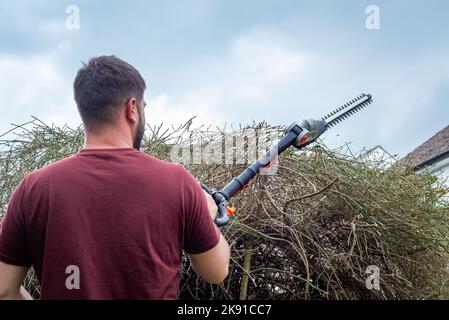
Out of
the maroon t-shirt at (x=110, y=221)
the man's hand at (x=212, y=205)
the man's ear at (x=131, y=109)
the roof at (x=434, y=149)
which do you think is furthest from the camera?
the roof at (x=434, y=149)

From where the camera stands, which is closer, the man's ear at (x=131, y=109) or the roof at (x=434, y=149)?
the man's ear at (x=131, y=109)

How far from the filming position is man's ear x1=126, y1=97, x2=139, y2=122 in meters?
1.56

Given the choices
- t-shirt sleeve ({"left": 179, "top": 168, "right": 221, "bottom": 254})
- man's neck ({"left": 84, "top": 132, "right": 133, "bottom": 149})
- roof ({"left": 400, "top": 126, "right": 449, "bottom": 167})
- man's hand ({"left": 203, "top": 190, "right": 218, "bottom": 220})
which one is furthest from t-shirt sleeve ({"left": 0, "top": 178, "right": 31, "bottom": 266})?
roof ({"left": 400, "top": 126, "right": 449, "bottom": 167})

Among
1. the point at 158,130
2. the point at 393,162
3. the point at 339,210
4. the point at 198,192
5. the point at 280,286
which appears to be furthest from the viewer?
the point at 393,162

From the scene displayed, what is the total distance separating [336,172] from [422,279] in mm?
→ 818

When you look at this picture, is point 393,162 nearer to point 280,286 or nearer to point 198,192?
point 280,286

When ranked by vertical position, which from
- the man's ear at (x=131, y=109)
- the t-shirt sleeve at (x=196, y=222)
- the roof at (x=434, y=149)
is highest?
the roof at (x=434, y=149)

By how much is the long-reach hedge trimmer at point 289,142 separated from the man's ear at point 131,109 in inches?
16.1

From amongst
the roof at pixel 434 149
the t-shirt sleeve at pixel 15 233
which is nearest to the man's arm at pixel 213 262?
the t-shirt sleeve at pixel 15 233

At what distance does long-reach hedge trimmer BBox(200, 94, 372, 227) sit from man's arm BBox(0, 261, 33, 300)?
2.10 feet

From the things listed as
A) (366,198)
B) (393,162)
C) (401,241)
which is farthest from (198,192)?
(393,162)

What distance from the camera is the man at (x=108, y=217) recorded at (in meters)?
1.45

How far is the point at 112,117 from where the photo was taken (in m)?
1.55

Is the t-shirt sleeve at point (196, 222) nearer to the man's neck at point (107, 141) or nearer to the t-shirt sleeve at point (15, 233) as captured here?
the man's neck at point (107, 141)
